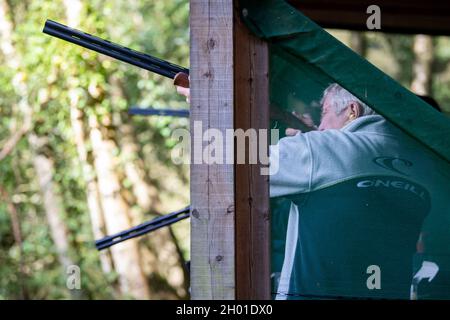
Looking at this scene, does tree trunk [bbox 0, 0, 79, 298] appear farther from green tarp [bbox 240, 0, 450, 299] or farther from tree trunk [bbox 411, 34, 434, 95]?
tree trunk [bbox 411, 34, 434, 95]

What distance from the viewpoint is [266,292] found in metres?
3.08

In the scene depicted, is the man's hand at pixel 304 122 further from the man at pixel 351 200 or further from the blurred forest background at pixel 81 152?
the blurred forest background at pixel 81 152

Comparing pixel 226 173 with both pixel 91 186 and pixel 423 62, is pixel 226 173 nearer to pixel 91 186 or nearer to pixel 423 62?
pixel 91 186

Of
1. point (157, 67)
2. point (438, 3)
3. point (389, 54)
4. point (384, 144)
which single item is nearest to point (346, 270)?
point (384, 144)

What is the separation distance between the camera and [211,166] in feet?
9.89

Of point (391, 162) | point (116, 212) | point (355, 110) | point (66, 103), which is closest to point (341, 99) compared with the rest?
point (355, 110)

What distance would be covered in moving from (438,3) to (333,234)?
12.1ft

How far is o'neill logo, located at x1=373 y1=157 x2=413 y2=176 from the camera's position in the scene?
3.10 meters

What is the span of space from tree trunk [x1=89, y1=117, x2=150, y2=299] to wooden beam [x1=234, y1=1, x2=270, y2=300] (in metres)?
5.66

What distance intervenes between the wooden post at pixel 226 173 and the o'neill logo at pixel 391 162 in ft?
1.43

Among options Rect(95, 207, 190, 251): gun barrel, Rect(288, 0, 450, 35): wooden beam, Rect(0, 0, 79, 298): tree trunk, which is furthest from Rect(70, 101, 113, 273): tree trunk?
Rect(95, 207, 190, 251): gun barrel

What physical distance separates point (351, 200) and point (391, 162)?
206 millimetres

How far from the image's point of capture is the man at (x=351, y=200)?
310cm

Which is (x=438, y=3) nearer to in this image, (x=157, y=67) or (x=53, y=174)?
(x=157, y=67)
